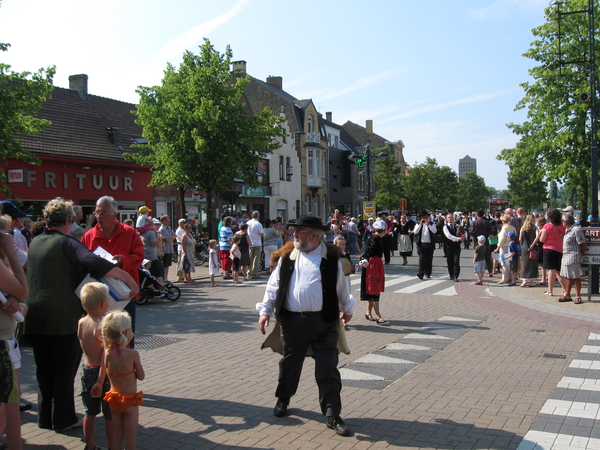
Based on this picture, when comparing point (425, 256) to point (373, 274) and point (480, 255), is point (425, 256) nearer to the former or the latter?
point (480, 255)

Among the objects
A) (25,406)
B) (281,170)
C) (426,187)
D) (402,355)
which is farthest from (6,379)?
(426,187)

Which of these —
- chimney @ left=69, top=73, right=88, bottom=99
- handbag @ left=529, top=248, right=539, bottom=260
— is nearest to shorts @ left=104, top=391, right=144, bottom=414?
handbag @ left=529, top=248, right=539, bottom=260

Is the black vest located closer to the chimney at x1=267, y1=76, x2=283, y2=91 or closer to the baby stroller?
the baby stroller

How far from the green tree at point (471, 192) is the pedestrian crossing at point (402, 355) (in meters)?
75.0

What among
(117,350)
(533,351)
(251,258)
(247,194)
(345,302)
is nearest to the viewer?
(117,350)

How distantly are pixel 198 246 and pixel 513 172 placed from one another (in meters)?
18.0

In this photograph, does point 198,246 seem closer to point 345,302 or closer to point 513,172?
point 345,302

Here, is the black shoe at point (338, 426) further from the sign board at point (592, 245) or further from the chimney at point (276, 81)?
the chimney at point (276, 81)

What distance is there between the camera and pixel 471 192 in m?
86.3

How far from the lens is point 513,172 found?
29469 mm

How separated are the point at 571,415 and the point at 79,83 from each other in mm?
31049

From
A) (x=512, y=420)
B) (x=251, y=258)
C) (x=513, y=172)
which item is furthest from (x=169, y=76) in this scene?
(x=512, y=420)

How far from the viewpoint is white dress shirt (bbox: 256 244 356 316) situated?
4516 mm

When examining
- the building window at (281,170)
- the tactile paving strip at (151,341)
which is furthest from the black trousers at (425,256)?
the building window at (281,170)
